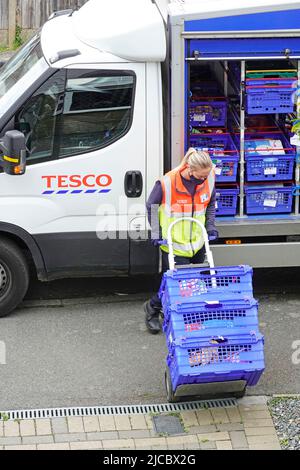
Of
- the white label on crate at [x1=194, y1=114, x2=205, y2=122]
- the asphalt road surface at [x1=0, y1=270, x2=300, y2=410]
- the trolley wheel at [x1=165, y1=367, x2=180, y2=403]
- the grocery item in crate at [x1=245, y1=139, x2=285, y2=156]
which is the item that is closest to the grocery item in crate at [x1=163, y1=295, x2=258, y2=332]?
the trolley wheel at [x1=165, y1=367, x2=180, y2=403]

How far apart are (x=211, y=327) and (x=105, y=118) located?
2167 mm

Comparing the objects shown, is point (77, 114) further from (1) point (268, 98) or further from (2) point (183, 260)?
(1) point (268, 98)

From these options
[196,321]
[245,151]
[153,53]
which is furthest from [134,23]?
[196,321]

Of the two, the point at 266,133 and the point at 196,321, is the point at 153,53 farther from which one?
the point at 196,321

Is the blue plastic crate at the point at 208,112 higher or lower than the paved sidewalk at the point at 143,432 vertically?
higher

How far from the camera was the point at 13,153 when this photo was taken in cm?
706

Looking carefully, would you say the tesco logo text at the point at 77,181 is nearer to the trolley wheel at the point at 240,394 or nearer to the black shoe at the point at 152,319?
the black shoe at the point at 152,319

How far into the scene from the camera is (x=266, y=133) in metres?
8.02

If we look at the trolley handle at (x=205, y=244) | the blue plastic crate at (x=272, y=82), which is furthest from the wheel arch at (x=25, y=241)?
the blue plastic crate at (x=272, y=82)

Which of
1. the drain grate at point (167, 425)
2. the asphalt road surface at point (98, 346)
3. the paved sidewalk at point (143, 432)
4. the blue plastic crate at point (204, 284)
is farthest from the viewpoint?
the asphalt road surface at point (98, 346)

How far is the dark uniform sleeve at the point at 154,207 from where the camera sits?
6.94 meters

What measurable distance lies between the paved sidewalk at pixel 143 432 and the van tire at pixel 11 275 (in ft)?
5.45

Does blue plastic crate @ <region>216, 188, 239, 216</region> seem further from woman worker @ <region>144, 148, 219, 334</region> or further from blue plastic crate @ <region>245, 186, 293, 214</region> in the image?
woman worker @ <region>144, 148, 219, 334</region>

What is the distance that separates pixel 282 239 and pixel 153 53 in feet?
6.40
